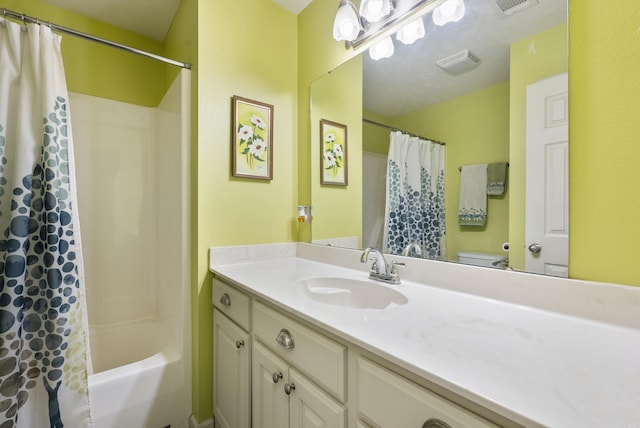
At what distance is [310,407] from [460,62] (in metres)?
1.27

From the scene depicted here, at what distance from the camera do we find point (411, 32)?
117cm

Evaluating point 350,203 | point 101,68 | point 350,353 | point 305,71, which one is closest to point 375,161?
point 350,203

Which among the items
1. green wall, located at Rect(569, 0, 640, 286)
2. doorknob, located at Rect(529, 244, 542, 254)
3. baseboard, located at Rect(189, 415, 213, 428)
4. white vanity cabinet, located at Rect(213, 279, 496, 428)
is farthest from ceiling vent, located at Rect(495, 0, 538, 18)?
baseboard, located at Rect(189, 415, 213, 428)

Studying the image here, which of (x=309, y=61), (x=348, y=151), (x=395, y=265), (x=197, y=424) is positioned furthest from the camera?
(x=309, y=61)

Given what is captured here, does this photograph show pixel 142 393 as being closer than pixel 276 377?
No

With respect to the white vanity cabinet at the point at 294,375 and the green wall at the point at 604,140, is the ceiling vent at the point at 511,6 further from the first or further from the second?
the white vanity cabinet at the point at 294,375

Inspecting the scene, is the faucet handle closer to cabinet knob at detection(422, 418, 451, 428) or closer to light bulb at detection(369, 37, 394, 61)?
cabinet knob at detection(422, 418, 451, 428)

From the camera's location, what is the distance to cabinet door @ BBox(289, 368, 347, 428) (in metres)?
0.70

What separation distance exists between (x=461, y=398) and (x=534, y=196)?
0.66 metres

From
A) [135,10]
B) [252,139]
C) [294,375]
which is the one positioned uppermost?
[135,10]

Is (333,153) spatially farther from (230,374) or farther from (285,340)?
(230,374)

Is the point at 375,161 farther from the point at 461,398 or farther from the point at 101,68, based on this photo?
the point at 101,68

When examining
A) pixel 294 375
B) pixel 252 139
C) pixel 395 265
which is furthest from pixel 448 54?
pixel 294 375

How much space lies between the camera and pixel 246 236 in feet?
5.05
